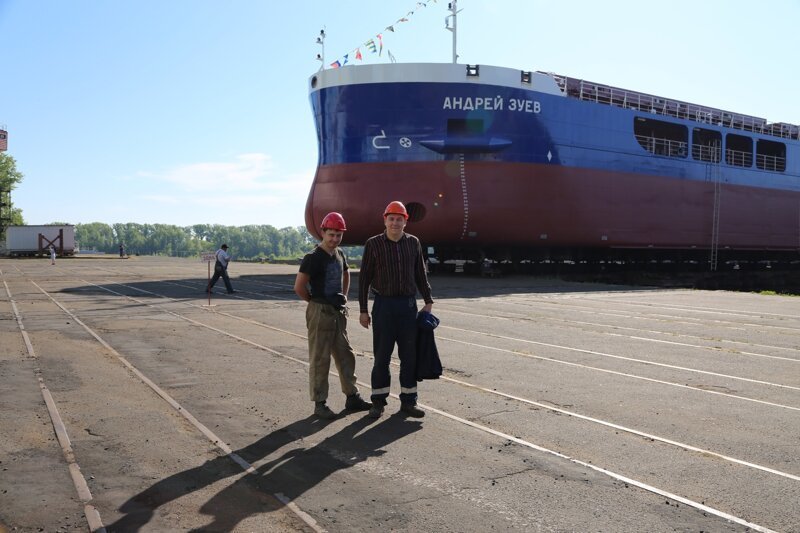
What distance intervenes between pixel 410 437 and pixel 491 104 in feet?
80.8

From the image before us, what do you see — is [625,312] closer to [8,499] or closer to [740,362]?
[740,362]

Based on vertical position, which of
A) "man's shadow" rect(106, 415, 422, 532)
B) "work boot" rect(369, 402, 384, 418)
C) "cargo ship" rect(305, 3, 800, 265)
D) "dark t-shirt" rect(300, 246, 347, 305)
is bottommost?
"man's shadow" rect(106, 415, 422, 532)

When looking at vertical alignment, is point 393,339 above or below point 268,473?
above

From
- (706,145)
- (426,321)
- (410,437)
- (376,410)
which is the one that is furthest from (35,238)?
(410,437)

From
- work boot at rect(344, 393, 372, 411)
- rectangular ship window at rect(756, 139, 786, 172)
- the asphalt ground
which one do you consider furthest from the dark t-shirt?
rectangular ship window at rect(756, 139, 786, 172)

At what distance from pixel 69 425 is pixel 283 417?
1950 millimetres

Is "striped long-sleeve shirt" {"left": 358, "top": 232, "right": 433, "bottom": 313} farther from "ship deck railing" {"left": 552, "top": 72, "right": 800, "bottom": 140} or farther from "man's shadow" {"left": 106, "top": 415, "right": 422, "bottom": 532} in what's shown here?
"ship deck railing" {"left": 552, "top": 72, "right": 800, "bottom": 140}

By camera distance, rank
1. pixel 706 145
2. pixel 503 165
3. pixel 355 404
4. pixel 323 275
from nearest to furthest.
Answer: pixel 323 275
pixel 355 404
pixel 503 165
pixel 706 145

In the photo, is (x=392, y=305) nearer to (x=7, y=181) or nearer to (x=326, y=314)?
(x=326, y=314)

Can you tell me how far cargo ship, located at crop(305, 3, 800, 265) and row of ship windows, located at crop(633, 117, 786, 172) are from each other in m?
0.28

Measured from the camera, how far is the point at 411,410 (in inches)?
271

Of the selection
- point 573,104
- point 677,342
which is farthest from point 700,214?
point 677,342

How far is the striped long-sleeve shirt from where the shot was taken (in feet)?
23.0

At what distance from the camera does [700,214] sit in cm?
3712
